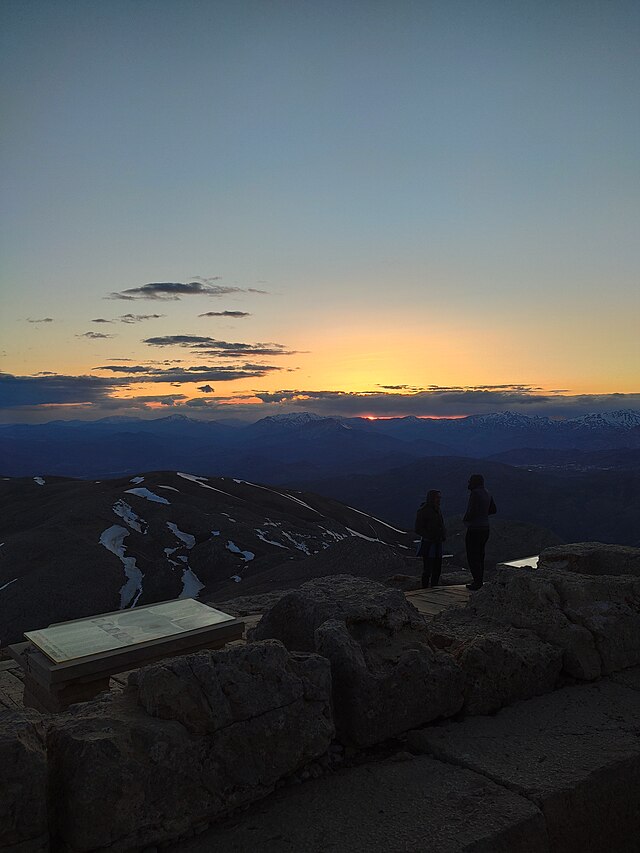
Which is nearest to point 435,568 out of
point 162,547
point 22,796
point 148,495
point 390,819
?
point 390,819

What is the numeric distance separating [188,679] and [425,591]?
27.9 feet

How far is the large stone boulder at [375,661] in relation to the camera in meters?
4.76

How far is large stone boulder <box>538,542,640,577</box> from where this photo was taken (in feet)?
32.2

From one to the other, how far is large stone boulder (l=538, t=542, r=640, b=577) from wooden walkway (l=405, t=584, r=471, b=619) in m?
1.64

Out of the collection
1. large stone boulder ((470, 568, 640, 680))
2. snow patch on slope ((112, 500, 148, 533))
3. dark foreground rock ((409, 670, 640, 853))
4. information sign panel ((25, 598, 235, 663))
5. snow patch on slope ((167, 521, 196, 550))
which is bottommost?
snow patch on slope ((167, 521, 196, 550))

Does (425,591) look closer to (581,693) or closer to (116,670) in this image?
(581,693)

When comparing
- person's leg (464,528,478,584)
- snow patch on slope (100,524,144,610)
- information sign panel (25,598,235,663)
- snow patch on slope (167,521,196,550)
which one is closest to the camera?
information sign panel (25,598,235,663)

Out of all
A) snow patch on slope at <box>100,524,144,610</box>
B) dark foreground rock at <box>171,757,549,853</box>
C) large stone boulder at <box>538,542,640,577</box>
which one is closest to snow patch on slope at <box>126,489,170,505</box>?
snow patch on slope at <box>100,524,144,610</box>

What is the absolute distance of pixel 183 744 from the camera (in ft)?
12.6

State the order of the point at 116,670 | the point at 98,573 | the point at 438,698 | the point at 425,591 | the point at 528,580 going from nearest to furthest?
the point at 438,698
the point at 116,670
the point at 528,580
the point at 425,591
the point at 98,573

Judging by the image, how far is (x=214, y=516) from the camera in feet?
201

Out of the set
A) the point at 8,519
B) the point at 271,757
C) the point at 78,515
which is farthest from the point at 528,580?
the point at 8,519

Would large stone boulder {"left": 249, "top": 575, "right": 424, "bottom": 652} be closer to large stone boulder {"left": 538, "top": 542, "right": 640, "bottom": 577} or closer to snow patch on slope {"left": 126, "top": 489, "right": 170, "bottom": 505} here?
large stone boulder {"left": 538, "top": 542, "right": 640, "bottom": 577}

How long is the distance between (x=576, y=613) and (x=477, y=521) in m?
4.57
